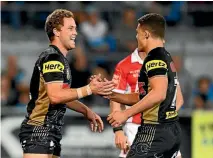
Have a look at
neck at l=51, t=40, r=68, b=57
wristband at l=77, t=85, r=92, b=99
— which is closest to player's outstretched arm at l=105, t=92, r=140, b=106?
wristband at l=77, t=85, r=92, b=99

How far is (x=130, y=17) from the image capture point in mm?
14875

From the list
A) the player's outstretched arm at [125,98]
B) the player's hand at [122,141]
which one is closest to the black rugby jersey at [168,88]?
the player's outstretched arm at [125,98]

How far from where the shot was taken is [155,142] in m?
7.24

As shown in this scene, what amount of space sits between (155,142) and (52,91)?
118 cm

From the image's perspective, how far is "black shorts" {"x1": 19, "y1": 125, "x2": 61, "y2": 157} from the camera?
24.7ft

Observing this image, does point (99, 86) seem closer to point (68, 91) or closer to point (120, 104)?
point (68, 91)

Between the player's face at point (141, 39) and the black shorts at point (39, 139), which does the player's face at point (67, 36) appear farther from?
the black shorts at point (39, 139)

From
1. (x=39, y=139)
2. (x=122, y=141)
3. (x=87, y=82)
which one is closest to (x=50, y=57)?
(x=39, y=139)

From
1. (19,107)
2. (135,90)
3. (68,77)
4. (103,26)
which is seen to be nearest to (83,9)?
(103,26)

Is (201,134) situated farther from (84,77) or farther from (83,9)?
(83,9)

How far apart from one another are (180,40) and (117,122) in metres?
8.19

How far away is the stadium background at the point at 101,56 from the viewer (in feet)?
41.6

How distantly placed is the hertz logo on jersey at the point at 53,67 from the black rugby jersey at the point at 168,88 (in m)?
0.85

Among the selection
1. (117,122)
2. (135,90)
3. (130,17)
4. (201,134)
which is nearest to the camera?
(117,122)
